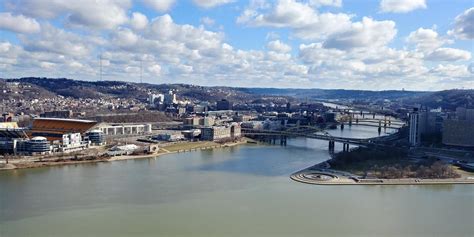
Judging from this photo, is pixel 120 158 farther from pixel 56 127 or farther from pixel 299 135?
pixel 299 135

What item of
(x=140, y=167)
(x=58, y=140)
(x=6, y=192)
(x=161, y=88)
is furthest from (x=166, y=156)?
(x=161, y=88)

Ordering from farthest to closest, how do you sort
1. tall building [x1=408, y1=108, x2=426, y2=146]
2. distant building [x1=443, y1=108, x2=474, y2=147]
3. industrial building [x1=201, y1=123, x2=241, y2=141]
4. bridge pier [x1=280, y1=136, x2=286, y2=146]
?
bridge pier [x1=280, y1=136, x2=286, y2=146]
industrial building [x1=201, y1=123, x2=241, y2=141]
tall building [x1=408, y1=108, x2=426, y2=146]
distant building [x1=443, y1=108, x2=474, y2=147]

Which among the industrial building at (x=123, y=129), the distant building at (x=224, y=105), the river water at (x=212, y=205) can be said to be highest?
the distant building at (x=224, y=105)

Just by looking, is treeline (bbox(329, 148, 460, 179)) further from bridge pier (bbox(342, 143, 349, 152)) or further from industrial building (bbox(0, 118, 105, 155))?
industrial building (bbox(0, 118, 105, 155))

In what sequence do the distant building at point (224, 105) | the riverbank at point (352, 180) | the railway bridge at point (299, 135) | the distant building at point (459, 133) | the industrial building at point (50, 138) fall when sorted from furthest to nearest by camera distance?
the distant building at point (224, 105) → the railway bridge at point (299, 135) → the distant building at point (459, 133) → the industrial building at point (50, 138) → the riverbank at point (352, 180)

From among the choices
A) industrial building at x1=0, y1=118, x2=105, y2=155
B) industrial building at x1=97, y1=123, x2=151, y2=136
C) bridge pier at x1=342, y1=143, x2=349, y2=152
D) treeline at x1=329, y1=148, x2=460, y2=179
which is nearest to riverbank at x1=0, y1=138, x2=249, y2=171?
industrial building at x1=0, y1=118, x2=105, y2=155

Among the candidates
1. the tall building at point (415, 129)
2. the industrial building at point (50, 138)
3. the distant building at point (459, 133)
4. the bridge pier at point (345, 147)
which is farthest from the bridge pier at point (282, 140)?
the industrial building at point (50, 138)

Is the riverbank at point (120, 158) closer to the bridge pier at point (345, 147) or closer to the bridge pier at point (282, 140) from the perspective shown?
the bridge pier at point (282, 140)

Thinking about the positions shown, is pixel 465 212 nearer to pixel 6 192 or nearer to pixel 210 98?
pixel 6 192
